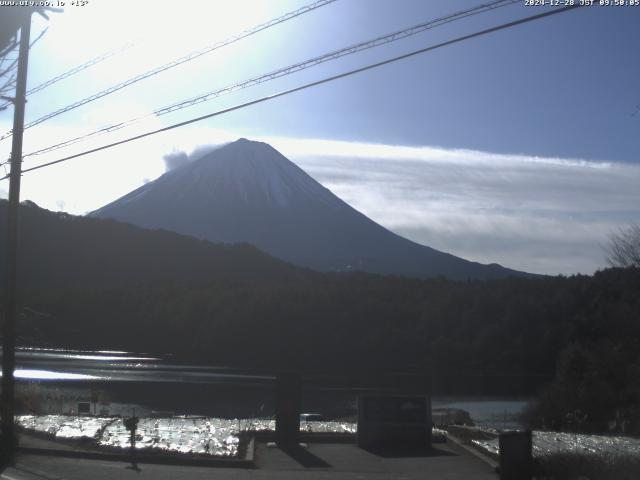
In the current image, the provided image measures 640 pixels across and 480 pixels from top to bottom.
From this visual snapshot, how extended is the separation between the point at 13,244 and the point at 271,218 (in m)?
102

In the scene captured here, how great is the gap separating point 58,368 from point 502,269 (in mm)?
97696

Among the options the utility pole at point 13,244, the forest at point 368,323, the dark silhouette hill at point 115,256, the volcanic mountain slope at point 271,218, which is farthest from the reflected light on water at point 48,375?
the volcanic mountain slope at point 271,218

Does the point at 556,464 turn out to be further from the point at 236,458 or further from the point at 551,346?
the point at 551,346

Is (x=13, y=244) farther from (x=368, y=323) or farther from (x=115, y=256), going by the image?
(x=115, y=256)

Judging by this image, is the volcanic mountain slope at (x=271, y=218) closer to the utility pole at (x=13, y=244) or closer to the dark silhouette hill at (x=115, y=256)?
the dark silhouette hill at (x=115, y=256)

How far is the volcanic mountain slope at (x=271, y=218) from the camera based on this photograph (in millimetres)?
110312

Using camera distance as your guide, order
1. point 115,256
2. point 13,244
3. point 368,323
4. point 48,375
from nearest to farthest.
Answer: point 13,244 < point 48,375 < point 368,323 < point 115,256

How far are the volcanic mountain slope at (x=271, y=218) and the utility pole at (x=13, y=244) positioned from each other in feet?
291

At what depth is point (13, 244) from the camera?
615 inches

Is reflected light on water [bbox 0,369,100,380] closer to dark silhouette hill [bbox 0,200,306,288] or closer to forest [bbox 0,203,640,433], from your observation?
forest [bbox 0,203,640,433]

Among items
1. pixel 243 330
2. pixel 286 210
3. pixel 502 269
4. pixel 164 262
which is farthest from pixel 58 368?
pixel 502 269

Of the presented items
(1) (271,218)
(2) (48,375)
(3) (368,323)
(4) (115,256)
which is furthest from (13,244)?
(1) (271,218)

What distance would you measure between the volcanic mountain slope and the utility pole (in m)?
88.8

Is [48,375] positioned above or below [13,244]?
below
